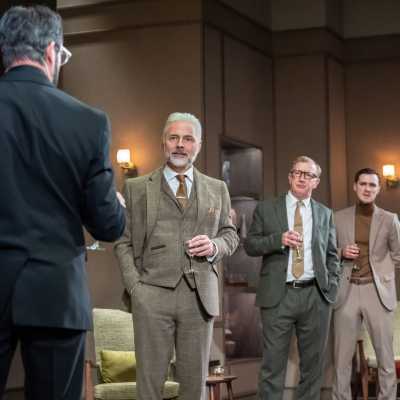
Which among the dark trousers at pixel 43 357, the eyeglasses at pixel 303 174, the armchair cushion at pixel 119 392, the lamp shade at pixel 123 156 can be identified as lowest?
the armchair cushion at pixel 119 392

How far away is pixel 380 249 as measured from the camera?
7.14 m

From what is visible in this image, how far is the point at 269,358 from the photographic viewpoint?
648cm

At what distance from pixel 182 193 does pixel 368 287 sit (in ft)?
9.45

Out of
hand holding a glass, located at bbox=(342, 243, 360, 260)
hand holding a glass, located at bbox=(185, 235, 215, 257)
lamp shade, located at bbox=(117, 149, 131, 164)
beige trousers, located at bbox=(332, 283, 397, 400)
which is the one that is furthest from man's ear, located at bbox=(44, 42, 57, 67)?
lamp shade, located at bbox=(117, 149, 131, 164)

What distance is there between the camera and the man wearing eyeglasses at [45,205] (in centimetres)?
238

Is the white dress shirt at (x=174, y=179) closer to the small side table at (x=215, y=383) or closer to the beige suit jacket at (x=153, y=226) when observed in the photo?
the beige suit jacket at (x=153, y=226)

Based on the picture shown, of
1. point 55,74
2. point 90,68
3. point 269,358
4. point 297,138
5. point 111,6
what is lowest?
point 269,358

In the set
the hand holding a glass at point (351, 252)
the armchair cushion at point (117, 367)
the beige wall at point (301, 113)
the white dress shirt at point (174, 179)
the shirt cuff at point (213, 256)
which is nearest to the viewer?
the shirt cuff at point (213, 256)

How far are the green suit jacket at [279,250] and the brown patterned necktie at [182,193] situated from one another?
1.77 metres

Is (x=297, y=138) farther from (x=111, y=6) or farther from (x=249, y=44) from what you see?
(x=111, y=6)

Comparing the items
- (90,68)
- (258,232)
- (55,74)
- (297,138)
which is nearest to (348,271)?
(258,232)

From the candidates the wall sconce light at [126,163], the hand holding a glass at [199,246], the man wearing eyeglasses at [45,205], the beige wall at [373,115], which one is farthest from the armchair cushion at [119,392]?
the beige wall at [373,115]

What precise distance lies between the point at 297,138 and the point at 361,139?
762 millimetres

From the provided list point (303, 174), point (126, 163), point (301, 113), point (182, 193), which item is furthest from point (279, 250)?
point (301, 113)
